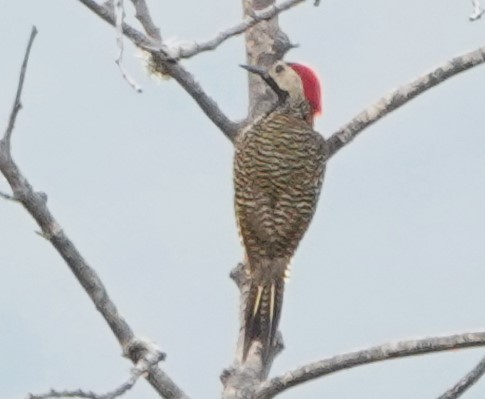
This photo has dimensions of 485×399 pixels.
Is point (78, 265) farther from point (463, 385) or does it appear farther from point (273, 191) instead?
point (273, 191)

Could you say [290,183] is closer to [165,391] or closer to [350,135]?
[350,135]

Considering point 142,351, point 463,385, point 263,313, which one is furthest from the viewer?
point 263,313

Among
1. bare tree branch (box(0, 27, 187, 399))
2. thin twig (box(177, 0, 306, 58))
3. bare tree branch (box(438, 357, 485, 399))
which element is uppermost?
thin twig (box(177, 0, 306, 58))

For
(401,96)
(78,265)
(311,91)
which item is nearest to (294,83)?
(311,91)

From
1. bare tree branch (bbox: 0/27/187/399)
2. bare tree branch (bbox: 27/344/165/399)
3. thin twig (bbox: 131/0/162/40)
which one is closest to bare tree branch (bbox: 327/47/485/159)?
thin twig (bbox: 131/0/162/40)

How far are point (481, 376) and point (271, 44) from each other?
274 centimetres

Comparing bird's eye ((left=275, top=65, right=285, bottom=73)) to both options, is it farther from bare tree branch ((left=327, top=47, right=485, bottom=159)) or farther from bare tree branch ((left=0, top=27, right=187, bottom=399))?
bare tree branch ((left=0, top=27, right=187, bottom=399))

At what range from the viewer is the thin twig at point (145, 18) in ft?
22.0

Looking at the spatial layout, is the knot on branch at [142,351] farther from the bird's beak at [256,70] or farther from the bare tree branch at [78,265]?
the bird's beak at [256,70]

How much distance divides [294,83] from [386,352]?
2856mm

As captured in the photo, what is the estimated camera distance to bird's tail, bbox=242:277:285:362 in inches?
248

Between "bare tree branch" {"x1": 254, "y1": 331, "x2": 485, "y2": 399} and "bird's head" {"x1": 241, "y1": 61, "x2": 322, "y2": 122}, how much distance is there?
244 centimetres

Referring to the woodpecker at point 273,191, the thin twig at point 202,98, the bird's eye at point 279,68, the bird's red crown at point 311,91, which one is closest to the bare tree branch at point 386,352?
the woodpecker at point 273,191

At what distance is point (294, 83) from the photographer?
7.46 meters
